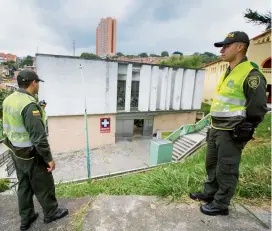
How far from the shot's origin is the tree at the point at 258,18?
3.76 m

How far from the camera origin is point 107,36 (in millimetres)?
34062

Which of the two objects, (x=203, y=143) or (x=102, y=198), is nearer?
(x=102, y=198)

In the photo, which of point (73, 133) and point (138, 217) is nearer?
point (138, 217)

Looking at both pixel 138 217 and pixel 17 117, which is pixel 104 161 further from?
pixel 17 117

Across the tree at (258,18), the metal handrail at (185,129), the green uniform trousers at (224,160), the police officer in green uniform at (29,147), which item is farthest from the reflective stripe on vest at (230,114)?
the metal handrail at (185,129)

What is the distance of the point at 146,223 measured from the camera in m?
1.78

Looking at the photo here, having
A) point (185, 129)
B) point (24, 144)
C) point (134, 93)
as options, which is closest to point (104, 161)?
point (134, 93)

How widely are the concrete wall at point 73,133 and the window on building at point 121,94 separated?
1.02 meters

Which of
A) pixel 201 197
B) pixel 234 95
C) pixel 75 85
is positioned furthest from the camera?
pixel 75 85

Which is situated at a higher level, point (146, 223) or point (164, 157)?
point (146, 223)

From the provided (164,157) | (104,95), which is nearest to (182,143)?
(164,157)

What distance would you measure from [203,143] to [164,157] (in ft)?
11.2

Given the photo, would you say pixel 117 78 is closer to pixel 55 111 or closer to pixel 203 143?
pixel 55 111

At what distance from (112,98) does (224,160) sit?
38.0 ft
